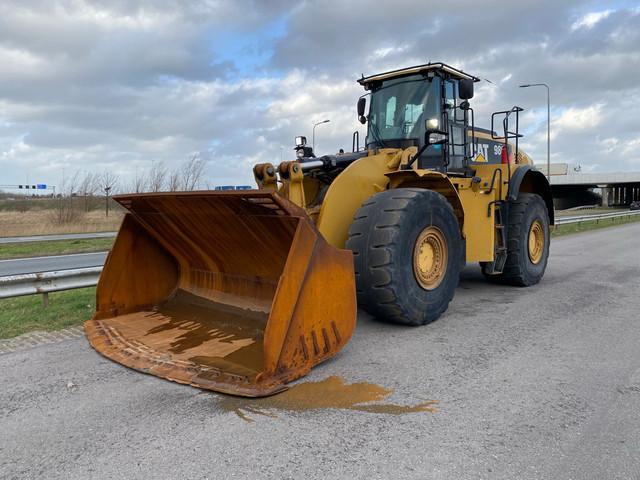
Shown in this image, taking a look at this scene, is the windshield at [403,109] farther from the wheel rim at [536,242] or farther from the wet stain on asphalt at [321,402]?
the wet stain on asphalt at [321,402]

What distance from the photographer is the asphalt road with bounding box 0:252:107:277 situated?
12.7 metres

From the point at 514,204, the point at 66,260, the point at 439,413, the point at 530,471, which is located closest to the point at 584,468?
the point at 530,471

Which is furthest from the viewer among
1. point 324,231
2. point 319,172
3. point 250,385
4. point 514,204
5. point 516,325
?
point 514,204

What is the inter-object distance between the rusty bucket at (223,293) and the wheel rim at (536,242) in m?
4.85

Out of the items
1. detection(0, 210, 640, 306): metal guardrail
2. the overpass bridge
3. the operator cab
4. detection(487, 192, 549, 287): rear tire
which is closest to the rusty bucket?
detection(0, 210, 640, 306): metal guardrail

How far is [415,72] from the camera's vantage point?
671 cm

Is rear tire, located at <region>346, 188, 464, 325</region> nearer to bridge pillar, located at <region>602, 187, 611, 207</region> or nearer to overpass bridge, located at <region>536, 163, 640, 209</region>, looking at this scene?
overpass bridge, located at <region>536, 163, 640, 209</region>

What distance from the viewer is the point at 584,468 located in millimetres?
2725

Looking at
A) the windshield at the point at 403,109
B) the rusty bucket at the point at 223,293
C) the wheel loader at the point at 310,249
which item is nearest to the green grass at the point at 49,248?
the rusty bucket at the point at 223,293

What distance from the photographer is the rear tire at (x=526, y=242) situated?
24.8ft

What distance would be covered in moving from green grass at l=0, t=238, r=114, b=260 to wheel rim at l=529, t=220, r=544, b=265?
13.9 m

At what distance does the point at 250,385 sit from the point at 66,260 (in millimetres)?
12846

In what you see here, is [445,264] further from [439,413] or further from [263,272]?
[439,413]

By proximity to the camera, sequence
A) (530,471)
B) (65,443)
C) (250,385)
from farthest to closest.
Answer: (250,385), (65,443), (530,471)
